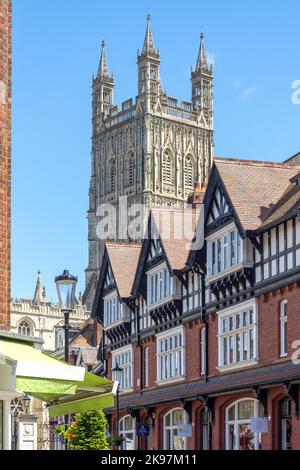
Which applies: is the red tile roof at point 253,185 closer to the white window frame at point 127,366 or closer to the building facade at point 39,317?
the white window frame at point 127,366

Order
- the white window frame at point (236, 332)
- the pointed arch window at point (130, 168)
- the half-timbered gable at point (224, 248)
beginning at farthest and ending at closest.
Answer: the pointed arch window at point (130, 168) → the half-timbered gable at point (224, 248) → the white window frame at point (236, 332)

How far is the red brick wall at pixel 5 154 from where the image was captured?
19.7 m

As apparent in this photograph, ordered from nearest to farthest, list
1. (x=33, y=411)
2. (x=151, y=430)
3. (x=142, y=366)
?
(x=151, y=430), (x=142, y=366), (x=33, y=411)

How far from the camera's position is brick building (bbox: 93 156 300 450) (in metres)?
36.0

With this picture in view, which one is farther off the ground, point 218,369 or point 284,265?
point 284,265

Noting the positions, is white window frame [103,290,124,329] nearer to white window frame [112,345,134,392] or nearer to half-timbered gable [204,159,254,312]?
white window frame [112,345,134,392]

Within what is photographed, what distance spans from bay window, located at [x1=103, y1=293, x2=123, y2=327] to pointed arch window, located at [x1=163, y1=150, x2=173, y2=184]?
95.6 meters

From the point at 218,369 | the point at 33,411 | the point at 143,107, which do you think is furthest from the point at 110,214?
the point at 218,369

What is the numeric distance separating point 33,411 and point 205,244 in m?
71.3

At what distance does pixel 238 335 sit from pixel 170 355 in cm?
782

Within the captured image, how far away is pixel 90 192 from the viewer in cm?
15950

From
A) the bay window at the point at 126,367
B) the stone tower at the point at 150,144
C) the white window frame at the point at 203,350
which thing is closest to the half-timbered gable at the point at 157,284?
the bay window at the point at 126,367

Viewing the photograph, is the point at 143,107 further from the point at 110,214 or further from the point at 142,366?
the point at 142,366

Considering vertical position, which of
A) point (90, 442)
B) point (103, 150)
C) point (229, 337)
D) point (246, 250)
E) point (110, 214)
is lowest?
point (90, 442)
